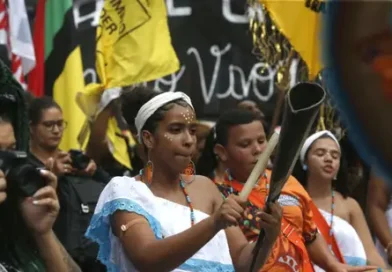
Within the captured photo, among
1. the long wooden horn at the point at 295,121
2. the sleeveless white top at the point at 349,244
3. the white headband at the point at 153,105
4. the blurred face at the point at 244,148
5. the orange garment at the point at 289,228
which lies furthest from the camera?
the sleeveless white top at the point at 349,244

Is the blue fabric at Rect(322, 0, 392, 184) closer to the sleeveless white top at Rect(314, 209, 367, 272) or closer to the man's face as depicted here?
the man's face

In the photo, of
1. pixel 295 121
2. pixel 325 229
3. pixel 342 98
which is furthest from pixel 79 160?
pixel 342 98

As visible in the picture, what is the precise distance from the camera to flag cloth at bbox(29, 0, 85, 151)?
259 inches

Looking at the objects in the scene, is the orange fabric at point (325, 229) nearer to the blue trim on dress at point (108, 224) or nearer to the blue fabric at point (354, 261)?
the blue fabric at point (354, 261)

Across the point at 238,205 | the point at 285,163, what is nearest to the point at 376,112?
the point at 285,163

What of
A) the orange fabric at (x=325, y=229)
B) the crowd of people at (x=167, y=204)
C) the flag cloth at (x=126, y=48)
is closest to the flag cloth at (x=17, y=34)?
the flag cloth at (x=126, y=48)

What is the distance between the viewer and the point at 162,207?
3.26 metres

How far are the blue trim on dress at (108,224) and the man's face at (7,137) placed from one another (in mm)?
735

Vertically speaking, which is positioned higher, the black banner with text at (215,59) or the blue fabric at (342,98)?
the blue fabric at (342,98)

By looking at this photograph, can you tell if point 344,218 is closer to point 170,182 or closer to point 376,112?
point 170,182

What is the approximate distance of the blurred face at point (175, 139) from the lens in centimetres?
333

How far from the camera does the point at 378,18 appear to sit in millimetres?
1188

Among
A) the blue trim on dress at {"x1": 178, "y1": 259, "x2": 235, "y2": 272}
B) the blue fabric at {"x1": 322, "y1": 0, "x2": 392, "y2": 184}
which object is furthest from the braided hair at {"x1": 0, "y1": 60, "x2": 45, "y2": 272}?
the blue fabric at {"x1": 322, "y1": 0, "x2": 392, "y2": 184}

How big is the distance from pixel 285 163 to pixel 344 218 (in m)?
2.96
